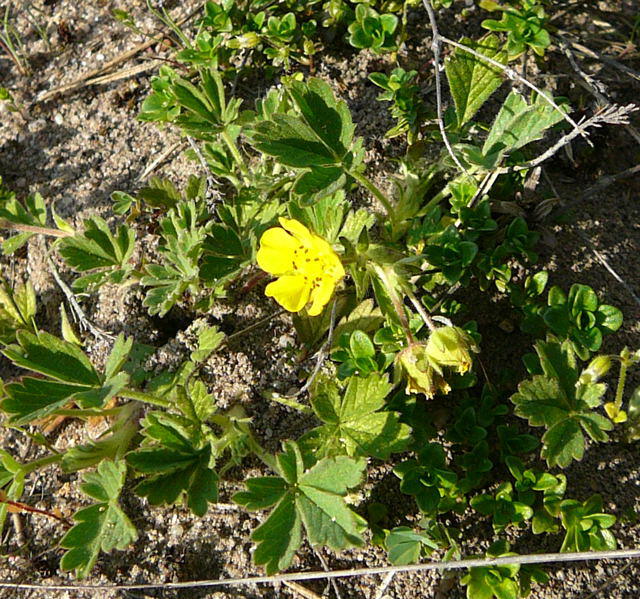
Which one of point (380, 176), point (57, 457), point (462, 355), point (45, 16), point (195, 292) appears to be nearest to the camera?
point (462, 355)

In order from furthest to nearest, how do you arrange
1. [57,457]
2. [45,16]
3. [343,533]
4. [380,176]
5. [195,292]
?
[45,16]
[380,176]
[195,292]
[57,457]
[343,533]

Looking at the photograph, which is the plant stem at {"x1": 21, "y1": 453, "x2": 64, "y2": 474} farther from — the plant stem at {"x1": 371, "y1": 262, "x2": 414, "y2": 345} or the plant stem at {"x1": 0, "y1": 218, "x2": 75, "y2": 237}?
the plant stem at {"x1": 371, "y1": 262, "x2": 414, "y2": 345}

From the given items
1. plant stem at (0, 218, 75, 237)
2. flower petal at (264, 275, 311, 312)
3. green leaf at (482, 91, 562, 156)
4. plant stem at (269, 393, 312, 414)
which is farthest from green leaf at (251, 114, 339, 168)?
plant stem at (0, 218, 75, 237)

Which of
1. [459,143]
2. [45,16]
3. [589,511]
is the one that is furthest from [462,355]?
[45,16]

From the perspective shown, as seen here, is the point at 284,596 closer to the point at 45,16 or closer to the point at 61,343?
the point at 61,343

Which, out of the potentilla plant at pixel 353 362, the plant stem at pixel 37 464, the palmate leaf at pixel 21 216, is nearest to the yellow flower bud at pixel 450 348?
the potentilla plant at pixel 353 362

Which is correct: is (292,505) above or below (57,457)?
below

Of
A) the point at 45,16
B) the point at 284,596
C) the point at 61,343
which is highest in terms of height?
the point at 45,16
